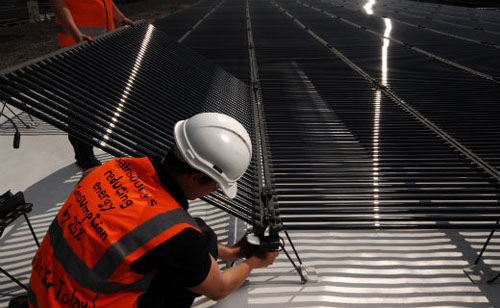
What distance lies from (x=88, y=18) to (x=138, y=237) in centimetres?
548

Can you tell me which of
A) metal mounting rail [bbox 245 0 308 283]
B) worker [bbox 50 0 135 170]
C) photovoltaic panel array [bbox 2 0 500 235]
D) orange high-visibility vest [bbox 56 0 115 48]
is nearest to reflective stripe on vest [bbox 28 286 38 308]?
photovoltaic panel array [bbox 2 0 500 235]

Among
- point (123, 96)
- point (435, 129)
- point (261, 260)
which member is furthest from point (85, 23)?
point (435, 129)

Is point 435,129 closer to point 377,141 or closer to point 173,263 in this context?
point 377,141

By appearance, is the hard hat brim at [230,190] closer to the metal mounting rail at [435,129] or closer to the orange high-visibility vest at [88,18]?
the metal mounting rail at [435,129]

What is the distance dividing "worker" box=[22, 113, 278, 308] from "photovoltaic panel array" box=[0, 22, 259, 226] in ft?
2.38

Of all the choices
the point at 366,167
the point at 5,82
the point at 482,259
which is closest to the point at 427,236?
the point at 482,259

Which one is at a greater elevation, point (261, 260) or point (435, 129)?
point (435, 129)

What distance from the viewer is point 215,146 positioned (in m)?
2.64

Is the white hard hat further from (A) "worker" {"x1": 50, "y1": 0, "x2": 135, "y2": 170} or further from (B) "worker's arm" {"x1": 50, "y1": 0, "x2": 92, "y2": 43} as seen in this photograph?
(A) "worker" {"x1": 50, "y1": 0, "x2": 135, "y2": 170}

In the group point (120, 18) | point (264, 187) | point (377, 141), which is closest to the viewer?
point (264, 187)

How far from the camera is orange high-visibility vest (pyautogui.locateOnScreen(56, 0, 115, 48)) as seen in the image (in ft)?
19.7

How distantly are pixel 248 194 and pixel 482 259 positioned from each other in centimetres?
304

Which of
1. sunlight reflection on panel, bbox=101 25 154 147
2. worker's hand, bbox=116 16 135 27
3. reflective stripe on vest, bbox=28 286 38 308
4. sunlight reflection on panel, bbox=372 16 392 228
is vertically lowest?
reflective stripe on vest, bbox=28 286 38 308

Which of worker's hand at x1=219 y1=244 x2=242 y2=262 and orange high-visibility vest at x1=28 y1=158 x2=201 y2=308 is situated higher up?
orange high-visibility vest at x1=28 y1=158 x2=201 y2=308
